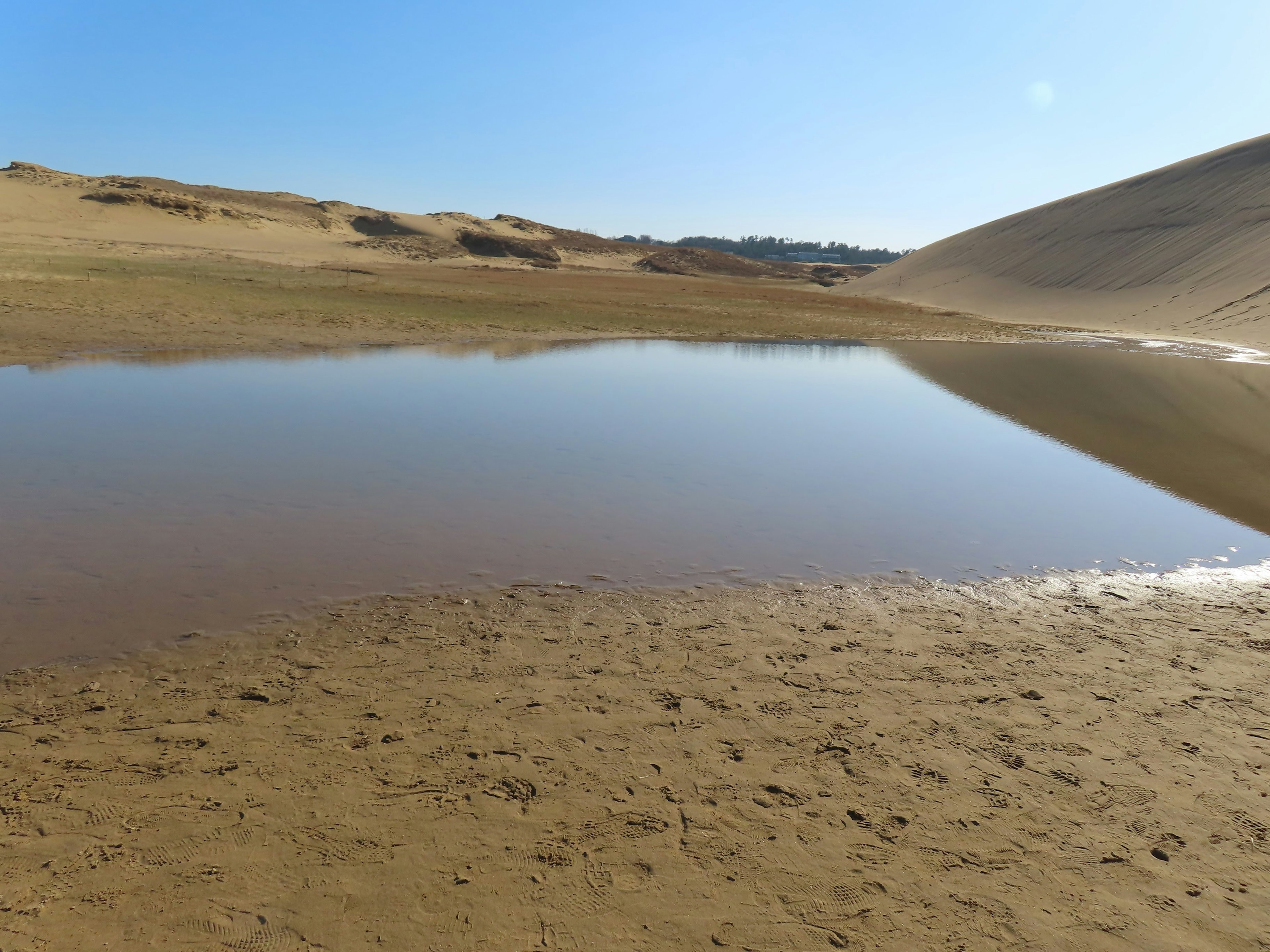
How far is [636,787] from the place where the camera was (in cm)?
342

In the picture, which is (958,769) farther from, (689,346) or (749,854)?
(689,346)

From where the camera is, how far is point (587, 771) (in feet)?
11.5

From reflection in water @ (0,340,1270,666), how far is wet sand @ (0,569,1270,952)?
873mm

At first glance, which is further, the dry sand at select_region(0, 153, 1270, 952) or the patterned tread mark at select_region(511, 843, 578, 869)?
the patterned tread mark at select_region(511, 843, 578, 869)

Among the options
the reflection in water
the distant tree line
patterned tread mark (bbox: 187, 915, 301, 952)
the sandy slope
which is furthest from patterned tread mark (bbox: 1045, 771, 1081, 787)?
the distant tree line

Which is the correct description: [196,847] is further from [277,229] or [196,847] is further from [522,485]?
[277,229]

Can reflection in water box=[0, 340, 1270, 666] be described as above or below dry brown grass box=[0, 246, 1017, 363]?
below

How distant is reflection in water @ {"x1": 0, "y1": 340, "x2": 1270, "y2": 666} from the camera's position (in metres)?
5.58

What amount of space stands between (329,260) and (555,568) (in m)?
43.1

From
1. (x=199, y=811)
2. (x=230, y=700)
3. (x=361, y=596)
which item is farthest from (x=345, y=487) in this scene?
(x=199, y=811)

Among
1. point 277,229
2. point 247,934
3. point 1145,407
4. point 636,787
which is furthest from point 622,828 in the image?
point 277,229

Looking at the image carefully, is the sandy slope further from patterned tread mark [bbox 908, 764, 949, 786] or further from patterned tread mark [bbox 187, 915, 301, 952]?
patterned tread mark [bbox 187, 915, 301, 952]

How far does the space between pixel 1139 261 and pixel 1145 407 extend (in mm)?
31110

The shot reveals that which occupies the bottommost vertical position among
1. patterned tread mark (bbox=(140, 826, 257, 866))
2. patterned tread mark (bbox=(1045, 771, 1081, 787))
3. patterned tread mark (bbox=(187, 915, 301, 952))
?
patterned tread mark (bbox=(187, 915, 301, 952))
